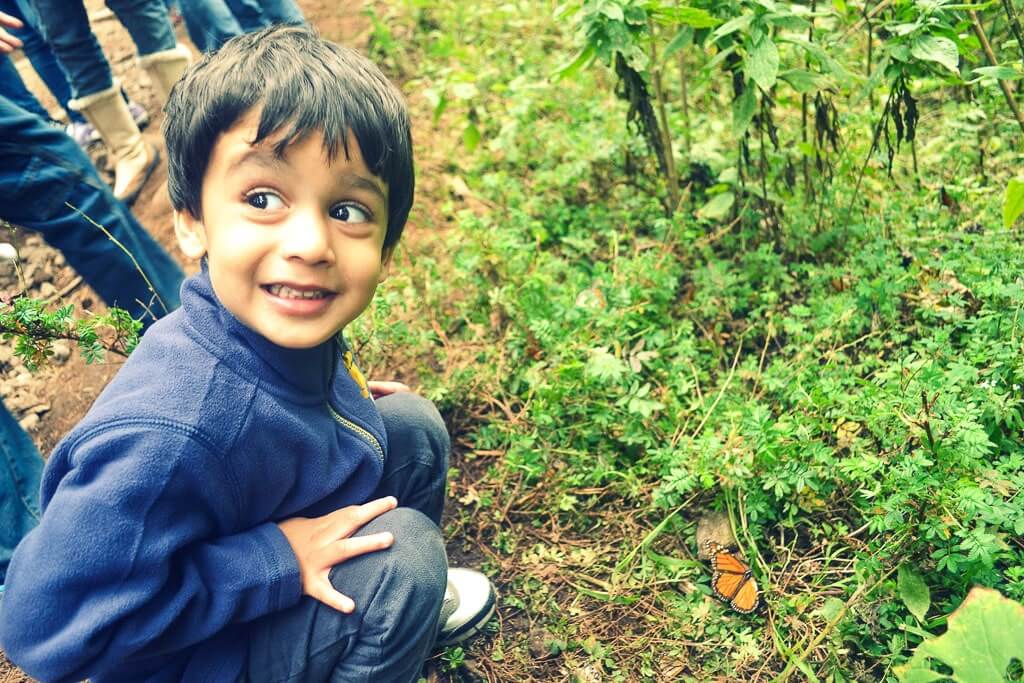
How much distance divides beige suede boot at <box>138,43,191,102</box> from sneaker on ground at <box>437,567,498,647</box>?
2.76 meters

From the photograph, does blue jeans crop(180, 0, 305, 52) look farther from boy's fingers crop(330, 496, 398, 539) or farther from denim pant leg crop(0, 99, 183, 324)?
boy's fingers crop(330, 496, 398, 539)

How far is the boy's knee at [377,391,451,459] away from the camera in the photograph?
1.96 m

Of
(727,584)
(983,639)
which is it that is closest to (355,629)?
(727,584)

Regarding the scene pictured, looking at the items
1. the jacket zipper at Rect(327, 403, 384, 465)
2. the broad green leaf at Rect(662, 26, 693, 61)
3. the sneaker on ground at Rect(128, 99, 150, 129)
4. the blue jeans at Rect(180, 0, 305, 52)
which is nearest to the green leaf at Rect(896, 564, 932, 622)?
the jacket zipper at Rect(327, 403, 384, 465)

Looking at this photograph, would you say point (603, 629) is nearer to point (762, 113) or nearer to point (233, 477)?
point (233, 477)

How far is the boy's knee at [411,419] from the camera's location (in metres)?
1.96

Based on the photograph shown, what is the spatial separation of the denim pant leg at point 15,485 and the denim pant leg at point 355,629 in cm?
96

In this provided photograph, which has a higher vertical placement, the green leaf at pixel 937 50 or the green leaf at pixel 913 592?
the green leaf at pixel 937 50

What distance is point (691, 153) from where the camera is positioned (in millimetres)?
3025

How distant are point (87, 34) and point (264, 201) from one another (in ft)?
8.46

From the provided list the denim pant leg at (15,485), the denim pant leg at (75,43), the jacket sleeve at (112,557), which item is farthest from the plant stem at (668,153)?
the denim pant leg at (75,43)

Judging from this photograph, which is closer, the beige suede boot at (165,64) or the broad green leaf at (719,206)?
the broad green leaf at (719,206)

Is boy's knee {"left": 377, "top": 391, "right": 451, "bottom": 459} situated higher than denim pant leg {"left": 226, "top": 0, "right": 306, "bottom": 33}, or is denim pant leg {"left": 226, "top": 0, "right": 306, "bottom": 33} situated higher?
denim pant leg {"left": 226, "top": 0, "right": 306, "bottom": 33}

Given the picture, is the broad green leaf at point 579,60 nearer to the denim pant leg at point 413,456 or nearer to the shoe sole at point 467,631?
the denim pant leg at point 413,456
